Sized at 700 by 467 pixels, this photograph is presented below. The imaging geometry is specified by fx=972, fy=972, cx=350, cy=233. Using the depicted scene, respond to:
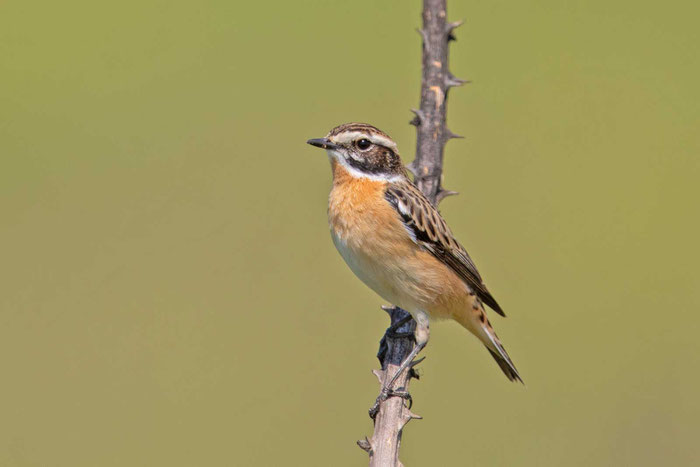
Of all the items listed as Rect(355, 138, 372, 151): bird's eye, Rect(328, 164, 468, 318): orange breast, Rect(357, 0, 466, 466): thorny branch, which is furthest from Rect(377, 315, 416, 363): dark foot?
Rect(355, 138, 372, 151): bird's eye

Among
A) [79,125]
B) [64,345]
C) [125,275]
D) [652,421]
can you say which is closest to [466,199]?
[652,421]

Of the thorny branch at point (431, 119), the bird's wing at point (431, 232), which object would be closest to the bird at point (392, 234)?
the bird's wing at point (431, 232)

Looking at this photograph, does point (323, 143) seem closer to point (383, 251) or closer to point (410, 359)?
point (383, 251)

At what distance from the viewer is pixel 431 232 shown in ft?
20.4

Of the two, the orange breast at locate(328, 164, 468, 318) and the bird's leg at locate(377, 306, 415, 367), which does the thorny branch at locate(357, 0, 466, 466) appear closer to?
the bird's leg at locate(377, 306, 415, 367)

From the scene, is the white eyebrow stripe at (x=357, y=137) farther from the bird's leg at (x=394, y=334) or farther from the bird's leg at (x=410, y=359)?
the bird's leg at (x=394, y=334)

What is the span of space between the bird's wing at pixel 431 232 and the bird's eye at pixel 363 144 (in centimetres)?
31

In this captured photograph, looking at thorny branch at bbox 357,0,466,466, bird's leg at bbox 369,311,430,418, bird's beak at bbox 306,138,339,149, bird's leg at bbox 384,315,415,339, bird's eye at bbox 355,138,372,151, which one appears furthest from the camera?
thorny branch at bbox 357,0,466,466

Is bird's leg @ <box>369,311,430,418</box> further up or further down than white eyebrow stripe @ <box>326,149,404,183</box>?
further down

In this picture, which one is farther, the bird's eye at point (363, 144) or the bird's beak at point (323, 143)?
the bird's eye at point (363, 144)

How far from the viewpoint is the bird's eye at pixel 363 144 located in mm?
6132

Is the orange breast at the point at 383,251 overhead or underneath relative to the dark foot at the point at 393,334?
overhead

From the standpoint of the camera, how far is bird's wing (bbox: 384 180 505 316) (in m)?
6.16

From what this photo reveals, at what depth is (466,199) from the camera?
1117cm
